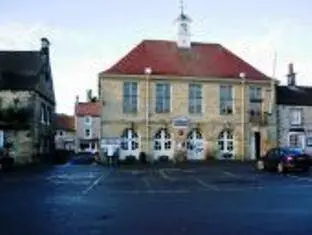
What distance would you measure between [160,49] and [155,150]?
9.69 metres

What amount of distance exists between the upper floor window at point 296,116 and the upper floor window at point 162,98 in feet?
38.5

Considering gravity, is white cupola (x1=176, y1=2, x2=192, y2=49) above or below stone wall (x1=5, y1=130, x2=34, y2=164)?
above

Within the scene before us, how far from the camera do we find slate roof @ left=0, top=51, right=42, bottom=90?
2300 inches

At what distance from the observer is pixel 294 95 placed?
225ft

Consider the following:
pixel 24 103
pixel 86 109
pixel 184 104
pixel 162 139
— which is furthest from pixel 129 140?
pixel 86 109

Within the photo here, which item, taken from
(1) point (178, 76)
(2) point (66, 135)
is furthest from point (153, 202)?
(2) point (66, 135)

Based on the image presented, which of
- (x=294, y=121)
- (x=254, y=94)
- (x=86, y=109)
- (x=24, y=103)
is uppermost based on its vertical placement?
(x=86, y=109)

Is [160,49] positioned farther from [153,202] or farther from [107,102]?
[153,202]

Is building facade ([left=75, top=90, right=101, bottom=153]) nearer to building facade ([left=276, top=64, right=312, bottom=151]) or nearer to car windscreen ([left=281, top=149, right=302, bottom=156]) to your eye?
building facade ([left=276, top=64, right=312, bottom=151])

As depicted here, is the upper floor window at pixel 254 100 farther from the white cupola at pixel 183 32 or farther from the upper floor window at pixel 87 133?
the upper floor window at pixel 87 133

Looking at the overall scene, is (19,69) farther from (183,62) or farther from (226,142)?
(226,142)

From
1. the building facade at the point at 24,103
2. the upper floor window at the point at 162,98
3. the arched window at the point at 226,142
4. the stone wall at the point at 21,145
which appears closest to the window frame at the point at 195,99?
the upper floor window at the point at 162,98

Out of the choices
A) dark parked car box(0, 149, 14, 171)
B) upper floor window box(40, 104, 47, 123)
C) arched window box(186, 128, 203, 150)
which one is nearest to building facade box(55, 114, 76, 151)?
upper floor window box(40, 104, 47, 123)

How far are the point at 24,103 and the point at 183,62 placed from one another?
1485 centimetres
